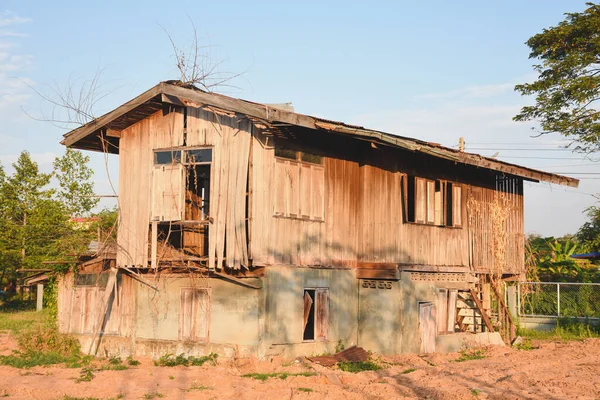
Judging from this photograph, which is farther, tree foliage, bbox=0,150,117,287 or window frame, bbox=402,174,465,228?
tree foliage, bbox=0,150,117,287

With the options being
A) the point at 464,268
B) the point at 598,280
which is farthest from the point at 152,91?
the point at 598,280

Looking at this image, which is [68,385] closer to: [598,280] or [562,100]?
[562,100]

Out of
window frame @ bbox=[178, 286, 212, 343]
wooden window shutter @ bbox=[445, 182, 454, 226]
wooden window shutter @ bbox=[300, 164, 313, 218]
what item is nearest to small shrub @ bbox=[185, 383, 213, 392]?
window frame @ bbox=[178, 286, 212, 343]

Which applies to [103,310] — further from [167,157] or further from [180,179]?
[167,157]

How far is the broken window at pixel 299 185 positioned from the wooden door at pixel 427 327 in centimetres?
426

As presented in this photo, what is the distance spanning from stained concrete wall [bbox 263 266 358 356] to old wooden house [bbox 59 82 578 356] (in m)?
0.04

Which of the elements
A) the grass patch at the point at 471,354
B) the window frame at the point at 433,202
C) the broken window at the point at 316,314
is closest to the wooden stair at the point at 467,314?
the grass patch at the point at 471,354

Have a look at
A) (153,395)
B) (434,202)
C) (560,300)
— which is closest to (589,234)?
(560,300)

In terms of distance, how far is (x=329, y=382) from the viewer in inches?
571

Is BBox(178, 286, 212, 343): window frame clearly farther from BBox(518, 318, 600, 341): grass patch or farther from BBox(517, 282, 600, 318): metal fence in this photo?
BBox(517, 282, 600, 318): metal fence

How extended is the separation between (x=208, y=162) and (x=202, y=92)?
1.70m

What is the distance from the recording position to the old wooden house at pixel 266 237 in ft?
54.3

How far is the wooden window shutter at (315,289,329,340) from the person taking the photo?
1759 centimetres

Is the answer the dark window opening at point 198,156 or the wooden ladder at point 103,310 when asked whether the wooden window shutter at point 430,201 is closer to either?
the dark window opening at point 198,156
